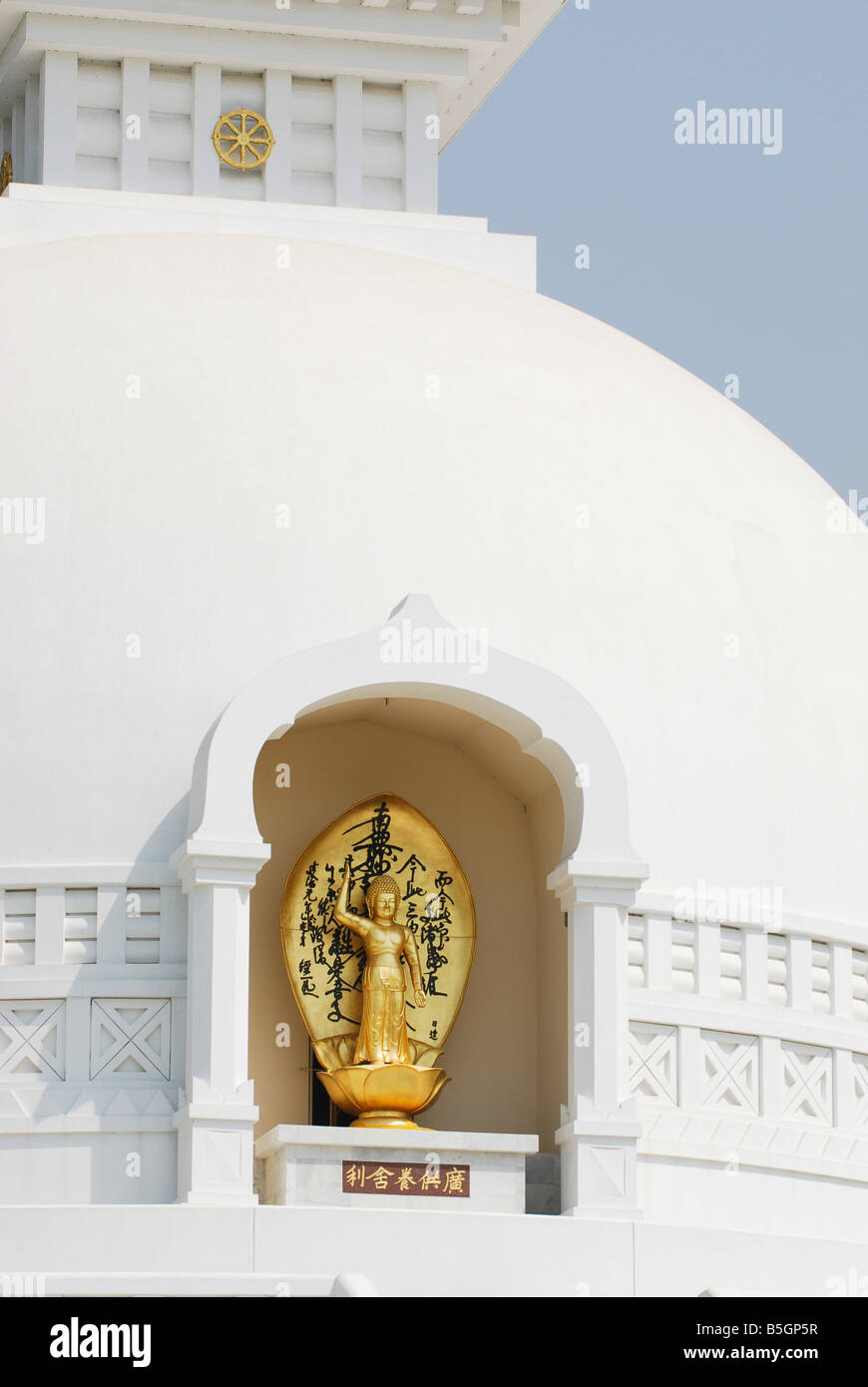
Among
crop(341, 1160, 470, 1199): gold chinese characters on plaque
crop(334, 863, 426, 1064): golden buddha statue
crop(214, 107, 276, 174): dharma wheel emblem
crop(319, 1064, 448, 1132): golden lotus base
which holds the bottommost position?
crop(341, 1160, 470, 1199): gold chinese characters on plaque

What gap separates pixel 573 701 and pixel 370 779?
1729 millimetres

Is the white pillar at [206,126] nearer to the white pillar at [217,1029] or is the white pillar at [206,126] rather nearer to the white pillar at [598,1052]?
the white pillar at [217,1029]

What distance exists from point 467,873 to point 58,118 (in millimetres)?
7078

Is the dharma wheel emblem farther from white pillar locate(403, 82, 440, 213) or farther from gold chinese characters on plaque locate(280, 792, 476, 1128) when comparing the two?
gold chinese characters on plaque locate(280, 792, 476, 1128)

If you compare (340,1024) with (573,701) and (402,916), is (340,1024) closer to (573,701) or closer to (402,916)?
(402,916)

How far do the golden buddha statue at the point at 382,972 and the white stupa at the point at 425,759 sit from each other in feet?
2.04

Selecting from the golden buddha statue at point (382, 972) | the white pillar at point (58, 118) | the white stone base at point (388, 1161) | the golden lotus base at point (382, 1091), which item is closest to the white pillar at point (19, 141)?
the white pillar at point (58, 118)

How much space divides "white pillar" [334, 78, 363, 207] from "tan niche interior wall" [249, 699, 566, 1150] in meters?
5.50

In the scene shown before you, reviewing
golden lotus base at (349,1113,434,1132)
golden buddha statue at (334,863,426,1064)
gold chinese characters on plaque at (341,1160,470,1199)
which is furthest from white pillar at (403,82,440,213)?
gold chinese characters on plaque at (341,1160,470,1199)

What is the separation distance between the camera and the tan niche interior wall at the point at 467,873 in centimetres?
1579

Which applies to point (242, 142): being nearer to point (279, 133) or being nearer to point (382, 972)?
point (279, 133)

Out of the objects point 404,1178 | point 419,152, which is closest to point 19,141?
point 419,152

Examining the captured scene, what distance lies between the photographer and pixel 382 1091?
15148 mm

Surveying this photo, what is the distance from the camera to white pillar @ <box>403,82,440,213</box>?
806 inches
